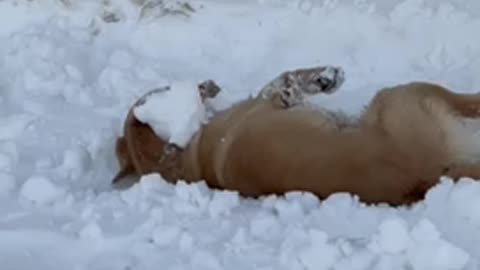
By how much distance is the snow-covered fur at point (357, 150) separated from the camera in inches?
112

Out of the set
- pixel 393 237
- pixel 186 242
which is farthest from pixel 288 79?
pixel 393 237

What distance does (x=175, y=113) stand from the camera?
3.23m

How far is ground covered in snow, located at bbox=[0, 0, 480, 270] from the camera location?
2.60m

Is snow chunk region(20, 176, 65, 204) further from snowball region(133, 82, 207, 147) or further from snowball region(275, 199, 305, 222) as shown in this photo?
snowball region(275, 199, 305, 222)

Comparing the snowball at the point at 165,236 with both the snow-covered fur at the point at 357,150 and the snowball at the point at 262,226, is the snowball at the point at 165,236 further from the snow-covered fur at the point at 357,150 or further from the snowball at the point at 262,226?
the snow-covered fur at the point at 357,150

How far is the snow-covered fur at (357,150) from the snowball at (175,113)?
0.39 ft

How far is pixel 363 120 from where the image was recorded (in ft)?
9.83

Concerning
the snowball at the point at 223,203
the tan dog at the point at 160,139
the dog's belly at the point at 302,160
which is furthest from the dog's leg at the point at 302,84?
the snowball at the point at 223,203

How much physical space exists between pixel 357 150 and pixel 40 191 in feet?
2.55

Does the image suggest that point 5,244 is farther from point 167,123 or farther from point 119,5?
point 119,5

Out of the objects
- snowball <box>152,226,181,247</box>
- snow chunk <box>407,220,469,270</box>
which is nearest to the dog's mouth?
snowball <box>152,226,181,247</box>

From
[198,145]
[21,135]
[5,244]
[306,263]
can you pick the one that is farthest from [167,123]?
[306,263]

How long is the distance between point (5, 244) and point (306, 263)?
0.73 meters

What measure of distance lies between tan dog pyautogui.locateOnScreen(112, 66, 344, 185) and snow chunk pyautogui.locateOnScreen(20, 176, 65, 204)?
226 millimetres
